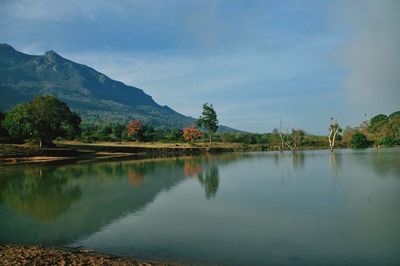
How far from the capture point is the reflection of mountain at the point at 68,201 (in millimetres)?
15820

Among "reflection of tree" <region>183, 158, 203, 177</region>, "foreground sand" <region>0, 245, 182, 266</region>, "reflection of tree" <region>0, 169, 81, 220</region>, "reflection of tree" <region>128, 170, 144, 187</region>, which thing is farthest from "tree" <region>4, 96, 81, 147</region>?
"foreground sand" <region>0, 245, 182, 266</region>

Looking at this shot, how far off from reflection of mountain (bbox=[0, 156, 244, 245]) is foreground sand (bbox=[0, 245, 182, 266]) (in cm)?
221

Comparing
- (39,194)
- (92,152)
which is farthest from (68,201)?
(92,152)

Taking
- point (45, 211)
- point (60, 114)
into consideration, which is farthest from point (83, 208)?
point (60, 114)

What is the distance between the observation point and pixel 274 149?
306 feet

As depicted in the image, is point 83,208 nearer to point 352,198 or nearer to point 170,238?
point 170,238

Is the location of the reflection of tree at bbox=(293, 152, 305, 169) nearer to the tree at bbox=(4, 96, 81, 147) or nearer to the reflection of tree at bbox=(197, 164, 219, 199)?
the reflection of tree at bbox=(197, 164, 219, 199)

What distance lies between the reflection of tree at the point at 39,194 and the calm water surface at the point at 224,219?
0.21ft

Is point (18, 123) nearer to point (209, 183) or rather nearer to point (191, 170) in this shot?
point (191, 170)

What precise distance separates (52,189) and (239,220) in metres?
17.6

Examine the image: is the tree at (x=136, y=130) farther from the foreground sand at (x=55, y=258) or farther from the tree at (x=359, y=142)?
the foreground sand at (x=55, y=258)

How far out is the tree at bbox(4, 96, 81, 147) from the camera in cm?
6556

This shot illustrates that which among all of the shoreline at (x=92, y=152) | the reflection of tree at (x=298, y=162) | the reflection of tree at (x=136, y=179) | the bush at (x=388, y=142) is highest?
the bush at (x=388, y=142)

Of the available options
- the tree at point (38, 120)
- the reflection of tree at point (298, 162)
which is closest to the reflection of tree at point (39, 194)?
the reflection of tree at point (298, 162)
